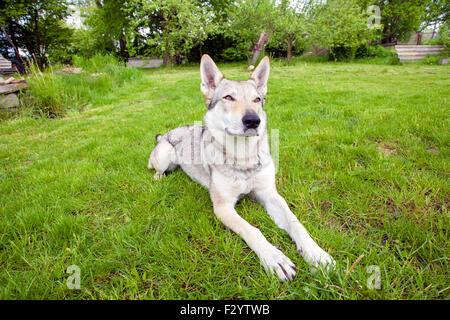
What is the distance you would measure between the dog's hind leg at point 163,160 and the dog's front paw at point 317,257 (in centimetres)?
196

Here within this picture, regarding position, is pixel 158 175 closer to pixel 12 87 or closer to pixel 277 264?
pixel 277 264

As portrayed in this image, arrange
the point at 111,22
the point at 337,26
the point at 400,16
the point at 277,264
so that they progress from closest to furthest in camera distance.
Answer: the point at 277,264, the point at 337,26, the point at 400,16, the point at 111,22

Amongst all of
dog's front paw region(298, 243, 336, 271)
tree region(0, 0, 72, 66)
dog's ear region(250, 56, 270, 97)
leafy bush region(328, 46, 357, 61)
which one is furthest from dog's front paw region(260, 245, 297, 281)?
tree region(0, 0, 72, 66)

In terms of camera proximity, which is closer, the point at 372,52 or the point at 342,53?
the point at 372,52

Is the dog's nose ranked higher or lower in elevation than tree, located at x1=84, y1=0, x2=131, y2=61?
lower

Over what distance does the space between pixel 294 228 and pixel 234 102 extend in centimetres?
134

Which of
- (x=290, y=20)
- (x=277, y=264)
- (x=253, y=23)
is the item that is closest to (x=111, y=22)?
(x=253, y=23)

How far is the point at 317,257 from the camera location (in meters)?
1.34

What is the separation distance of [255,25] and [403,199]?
1685 centimetres

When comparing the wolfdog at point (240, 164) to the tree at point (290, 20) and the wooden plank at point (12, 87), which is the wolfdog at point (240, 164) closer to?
the wooden plank at point (12, 87)

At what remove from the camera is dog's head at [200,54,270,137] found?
1875 millimetres

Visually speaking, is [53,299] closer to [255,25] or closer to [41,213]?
[41,213]

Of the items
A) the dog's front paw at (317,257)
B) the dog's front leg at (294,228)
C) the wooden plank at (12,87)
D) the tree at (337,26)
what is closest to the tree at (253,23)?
the tree at (337,26)

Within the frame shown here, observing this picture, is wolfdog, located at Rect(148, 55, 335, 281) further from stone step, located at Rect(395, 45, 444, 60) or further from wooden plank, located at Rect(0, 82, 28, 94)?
stone step, located at Rect(395, 45, 444, 60)
